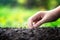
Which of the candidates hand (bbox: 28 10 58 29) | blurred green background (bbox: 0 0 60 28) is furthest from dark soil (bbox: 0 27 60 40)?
blurred green background (bbox: 0 0 60 28)

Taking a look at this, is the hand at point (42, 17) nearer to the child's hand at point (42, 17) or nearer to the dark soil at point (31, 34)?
the child's hand at point (42, 17)

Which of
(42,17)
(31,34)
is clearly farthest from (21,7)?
(31,34)

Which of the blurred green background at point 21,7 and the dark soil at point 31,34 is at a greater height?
the blurred green background at point 21,7

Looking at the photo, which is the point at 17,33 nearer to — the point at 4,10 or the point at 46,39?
the point at 46,39

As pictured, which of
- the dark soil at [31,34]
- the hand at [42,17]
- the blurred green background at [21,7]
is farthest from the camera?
the blurred green background at [21,7]

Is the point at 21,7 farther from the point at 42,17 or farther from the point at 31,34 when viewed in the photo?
the point at 31,34

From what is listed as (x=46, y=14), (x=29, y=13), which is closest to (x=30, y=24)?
(x=46, y=14)

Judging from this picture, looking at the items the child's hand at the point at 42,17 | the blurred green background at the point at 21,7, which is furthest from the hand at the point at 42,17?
the blurred green background at the point at 21,7

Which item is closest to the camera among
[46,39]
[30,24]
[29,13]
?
[46,39]

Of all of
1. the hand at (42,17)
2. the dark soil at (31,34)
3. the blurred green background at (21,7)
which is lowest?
the dark soil at (31,34)
